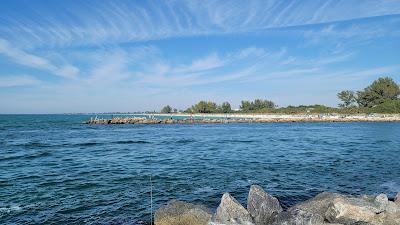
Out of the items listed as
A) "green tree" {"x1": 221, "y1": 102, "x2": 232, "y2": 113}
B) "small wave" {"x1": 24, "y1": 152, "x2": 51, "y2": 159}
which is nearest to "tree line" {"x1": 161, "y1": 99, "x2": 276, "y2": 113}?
"green tree" {"x1": 221, "y1": 102, "x2": 232, "y2": 113}

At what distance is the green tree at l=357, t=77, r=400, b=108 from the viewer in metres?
138

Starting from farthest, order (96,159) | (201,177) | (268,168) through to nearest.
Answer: (96,159) → (268,168) → (201,177)

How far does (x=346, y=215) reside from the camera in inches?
404

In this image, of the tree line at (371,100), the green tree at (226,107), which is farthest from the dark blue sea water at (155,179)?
the green tree at (226,107)

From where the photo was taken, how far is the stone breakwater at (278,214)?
955cm

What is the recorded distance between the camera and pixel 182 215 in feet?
36.1

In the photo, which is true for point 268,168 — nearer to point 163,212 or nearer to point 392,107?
point 163,212

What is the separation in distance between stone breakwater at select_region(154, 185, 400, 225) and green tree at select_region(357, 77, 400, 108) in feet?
464

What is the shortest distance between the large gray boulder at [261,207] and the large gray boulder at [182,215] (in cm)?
131

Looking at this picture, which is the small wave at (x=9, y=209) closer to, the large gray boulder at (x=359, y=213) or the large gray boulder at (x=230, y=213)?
the large gray boulder at (x=230, y=213)

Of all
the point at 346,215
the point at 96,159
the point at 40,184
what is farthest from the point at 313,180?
the point at 96,159

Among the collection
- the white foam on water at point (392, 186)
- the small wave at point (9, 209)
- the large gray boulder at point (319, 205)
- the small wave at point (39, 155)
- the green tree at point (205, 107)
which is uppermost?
the green tree at point (205, 107)

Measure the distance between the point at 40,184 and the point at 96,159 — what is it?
30.6 feet

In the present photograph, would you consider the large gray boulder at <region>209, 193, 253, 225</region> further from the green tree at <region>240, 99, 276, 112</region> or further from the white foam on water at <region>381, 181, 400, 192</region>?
the green tree at <region>240, 99, 276, 112</region>
